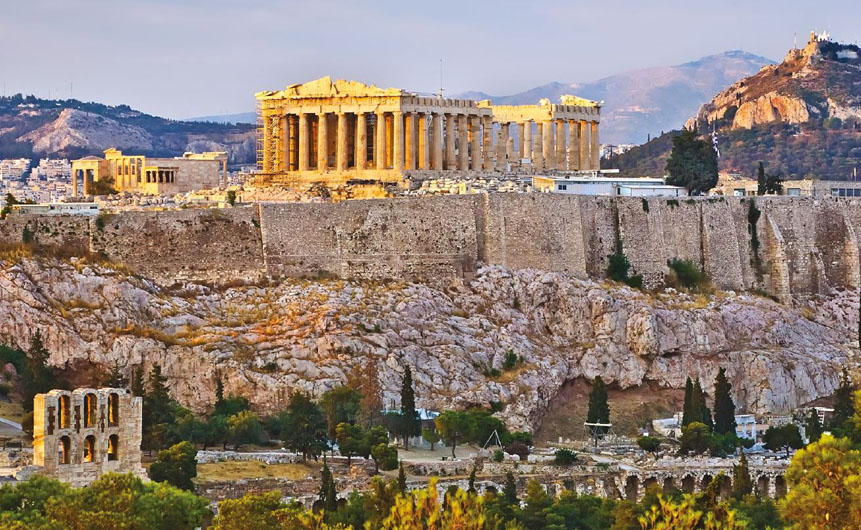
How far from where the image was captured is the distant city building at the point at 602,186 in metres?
91.1

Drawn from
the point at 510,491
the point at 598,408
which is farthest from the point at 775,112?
the point at 510,491

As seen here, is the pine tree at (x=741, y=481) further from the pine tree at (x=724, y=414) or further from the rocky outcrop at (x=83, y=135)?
the rocky outcrop at (x=83, y=135)

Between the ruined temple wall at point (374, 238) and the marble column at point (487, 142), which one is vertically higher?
the marble column at point (487, 142)

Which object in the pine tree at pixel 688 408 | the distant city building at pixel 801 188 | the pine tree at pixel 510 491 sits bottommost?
the pine tree at pixel 510 491

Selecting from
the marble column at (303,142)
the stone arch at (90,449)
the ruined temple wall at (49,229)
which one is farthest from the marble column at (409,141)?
the stone arch at (90,449)

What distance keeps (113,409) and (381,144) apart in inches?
1226

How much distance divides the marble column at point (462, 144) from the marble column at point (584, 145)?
27.7 ft

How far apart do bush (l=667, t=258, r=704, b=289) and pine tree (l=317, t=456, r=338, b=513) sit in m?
27.6

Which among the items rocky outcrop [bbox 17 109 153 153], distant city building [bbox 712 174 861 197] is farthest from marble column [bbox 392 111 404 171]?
rocky outcrop [bbox 17 109 153 153]

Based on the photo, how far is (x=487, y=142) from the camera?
99125mm

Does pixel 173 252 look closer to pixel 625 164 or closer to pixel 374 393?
pixel 374 393

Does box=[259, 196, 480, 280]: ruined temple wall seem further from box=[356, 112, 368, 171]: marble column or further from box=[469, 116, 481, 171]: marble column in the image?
box=[469, 116, 481, 171]: marble column

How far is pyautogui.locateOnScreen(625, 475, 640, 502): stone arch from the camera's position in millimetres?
74250

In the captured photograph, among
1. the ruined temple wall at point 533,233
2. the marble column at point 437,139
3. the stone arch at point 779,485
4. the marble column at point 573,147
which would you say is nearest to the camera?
the stone arch at point 779,485
